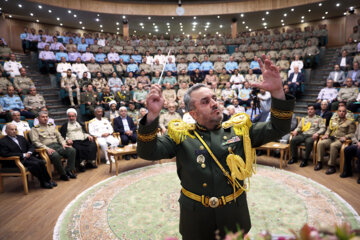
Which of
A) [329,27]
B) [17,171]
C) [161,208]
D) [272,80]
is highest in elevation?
[329,27]

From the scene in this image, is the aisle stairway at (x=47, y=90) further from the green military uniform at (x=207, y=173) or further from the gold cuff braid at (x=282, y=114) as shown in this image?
the gold cuff braid at (x=282, y=114)

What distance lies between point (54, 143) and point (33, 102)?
223 cm

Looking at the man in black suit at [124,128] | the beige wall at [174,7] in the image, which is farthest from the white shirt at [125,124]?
the beige wall at [174,7]

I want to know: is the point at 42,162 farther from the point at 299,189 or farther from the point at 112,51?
the point at 112,51

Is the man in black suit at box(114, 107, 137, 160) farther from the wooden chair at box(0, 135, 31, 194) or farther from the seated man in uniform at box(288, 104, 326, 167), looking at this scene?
the seated man in uniform at box(288, 104, 326, 167)

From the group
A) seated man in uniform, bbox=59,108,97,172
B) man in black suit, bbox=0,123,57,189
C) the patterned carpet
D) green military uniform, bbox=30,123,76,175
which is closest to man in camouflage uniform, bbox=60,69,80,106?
seated man in uniform, bbox=59,108,97,172

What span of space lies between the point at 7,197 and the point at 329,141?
16.5 ft

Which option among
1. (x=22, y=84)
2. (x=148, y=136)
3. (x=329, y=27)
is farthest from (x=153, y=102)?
(x=329, y=27)

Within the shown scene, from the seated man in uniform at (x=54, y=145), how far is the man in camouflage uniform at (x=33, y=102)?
5.93 ft

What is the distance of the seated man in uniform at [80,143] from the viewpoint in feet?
12.9

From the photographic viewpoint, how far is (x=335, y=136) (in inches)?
149

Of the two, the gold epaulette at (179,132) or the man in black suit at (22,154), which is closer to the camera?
the gold epaulette at (179,132)

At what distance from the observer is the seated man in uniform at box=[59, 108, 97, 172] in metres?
3.92

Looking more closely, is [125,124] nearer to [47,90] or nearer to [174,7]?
[47,90]
